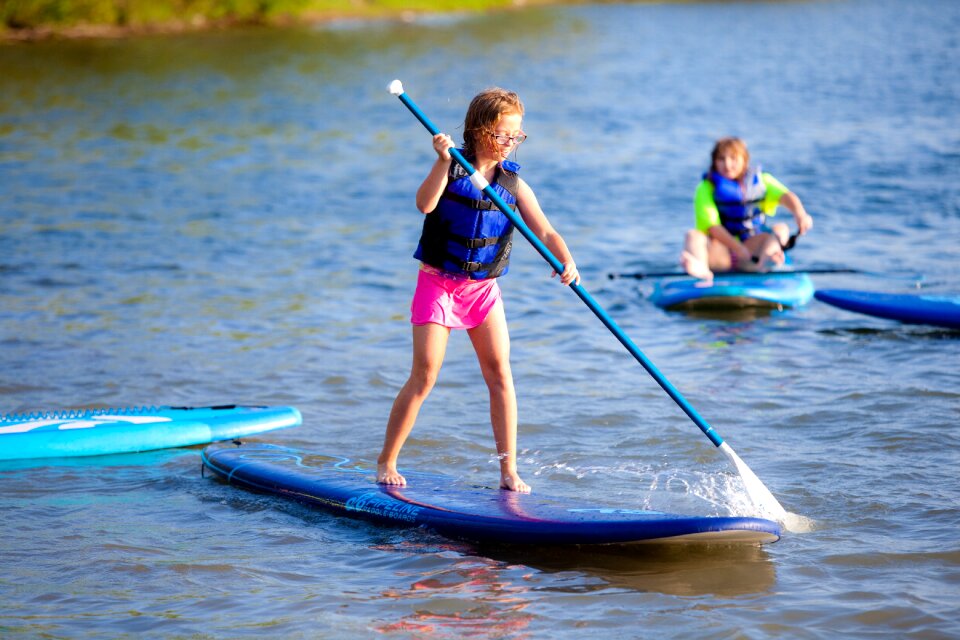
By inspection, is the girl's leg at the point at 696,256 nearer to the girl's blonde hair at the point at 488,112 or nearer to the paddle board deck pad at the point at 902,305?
the paddle board deck pad at the point at 902,305

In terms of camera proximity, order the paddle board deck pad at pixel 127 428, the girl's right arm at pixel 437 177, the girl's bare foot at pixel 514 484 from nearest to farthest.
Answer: the girl's right arm at pixel 437 177, the girl's bare foot at pixel 514 484, the paddle board deck pad at pixel 127 428

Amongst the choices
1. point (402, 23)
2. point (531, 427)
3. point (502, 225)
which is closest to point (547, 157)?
point (531, 427)

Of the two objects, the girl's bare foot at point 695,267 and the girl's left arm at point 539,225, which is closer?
the girl's left arm at point 539,225

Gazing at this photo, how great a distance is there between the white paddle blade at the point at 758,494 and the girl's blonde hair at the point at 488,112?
4.57 feet

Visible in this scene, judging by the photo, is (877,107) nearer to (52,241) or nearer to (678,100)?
(678,100)

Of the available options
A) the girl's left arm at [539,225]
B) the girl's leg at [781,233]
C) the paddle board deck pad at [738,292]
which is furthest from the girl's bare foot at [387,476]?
the girl's leg at [781,233]

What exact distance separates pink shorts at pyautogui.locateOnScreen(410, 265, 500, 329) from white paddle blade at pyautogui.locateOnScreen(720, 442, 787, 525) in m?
1.01

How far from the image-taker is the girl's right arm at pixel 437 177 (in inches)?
160

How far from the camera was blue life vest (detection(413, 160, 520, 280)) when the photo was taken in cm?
429

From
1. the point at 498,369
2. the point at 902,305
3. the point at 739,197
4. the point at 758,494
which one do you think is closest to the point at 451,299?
the point at 498,369

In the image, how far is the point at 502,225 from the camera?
4.34 m

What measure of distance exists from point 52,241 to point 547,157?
21.5ft

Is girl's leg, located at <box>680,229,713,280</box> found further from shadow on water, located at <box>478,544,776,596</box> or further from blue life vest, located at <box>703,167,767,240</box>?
shadow on water, located at <box>478,544,776,596</box>

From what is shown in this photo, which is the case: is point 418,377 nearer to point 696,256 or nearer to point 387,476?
point 387,476
